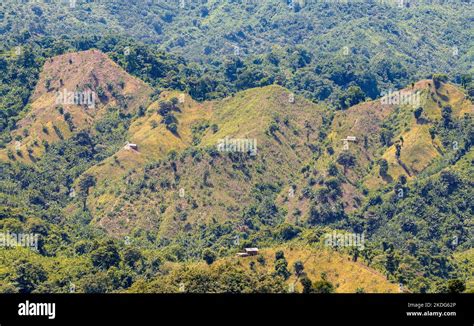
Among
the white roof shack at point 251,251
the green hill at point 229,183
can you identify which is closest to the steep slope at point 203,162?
the green hill at point 229,183

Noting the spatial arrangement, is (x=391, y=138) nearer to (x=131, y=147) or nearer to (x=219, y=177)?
(x=219, y=177)

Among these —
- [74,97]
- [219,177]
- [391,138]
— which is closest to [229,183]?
[219,177]

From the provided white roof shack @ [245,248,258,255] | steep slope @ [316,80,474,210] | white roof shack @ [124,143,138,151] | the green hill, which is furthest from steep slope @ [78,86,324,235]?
white roof shack @ [245,248,258,255]
